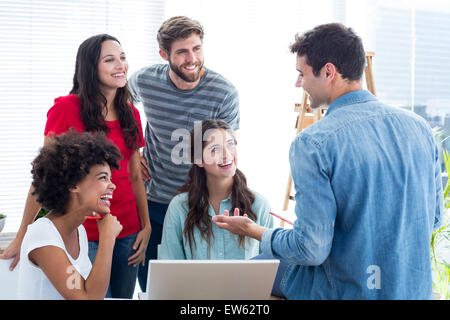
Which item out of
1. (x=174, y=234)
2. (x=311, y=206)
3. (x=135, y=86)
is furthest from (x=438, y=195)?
(x=135, y=86)

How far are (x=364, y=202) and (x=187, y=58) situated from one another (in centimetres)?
125

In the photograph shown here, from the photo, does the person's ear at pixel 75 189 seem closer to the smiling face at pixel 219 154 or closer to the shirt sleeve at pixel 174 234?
the shirt sleeve at pixel 174 234

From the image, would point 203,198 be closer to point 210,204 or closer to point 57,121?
point 210,204

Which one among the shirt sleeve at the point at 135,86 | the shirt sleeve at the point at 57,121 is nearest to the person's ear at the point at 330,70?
the shirt sleeve at the point at 57,121

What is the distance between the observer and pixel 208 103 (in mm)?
2234

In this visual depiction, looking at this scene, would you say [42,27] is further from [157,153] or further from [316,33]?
[316,33]

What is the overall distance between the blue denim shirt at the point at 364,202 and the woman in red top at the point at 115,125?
95 cm

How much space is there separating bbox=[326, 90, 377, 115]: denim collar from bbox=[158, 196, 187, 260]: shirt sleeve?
96 cm

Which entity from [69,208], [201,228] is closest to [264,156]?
[201,228]

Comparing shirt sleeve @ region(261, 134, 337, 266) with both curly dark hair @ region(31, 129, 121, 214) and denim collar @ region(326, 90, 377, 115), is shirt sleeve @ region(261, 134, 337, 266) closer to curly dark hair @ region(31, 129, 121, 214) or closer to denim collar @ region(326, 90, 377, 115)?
denim collar @ region(326, 90, 377, 115)

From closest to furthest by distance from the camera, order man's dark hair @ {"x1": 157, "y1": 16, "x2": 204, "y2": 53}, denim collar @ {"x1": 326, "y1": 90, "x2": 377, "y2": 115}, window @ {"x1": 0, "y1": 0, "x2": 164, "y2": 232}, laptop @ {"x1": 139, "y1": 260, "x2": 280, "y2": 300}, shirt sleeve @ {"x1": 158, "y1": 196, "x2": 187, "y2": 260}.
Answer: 1. laptop @ {"x1": 139, "y1": 260, "x2": 280, "y2": 300}
2. denim collar @ {"x1": 326, "y1": 90, "x2": 377, "y2": 115}
3. shirt sleeve @ {"x1": 158, "y1": 196, "x2": 187, "y2": 260}
4. man's dark hair @ {"x1": 157, "y1": 16, "x2": 204, "y2": 53}
5. window @ {"x1": 0, "y1": 0, "x2": 164, "y2": 232}

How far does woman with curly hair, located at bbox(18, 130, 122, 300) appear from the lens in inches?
54.4

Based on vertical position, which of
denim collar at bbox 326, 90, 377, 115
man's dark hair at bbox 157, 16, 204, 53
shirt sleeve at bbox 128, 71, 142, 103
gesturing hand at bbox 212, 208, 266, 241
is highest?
man's dark hair at bbox 157, 16, 204, 53

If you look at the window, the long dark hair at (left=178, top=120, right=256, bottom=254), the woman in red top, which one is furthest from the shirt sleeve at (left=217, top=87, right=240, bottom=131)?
the window
